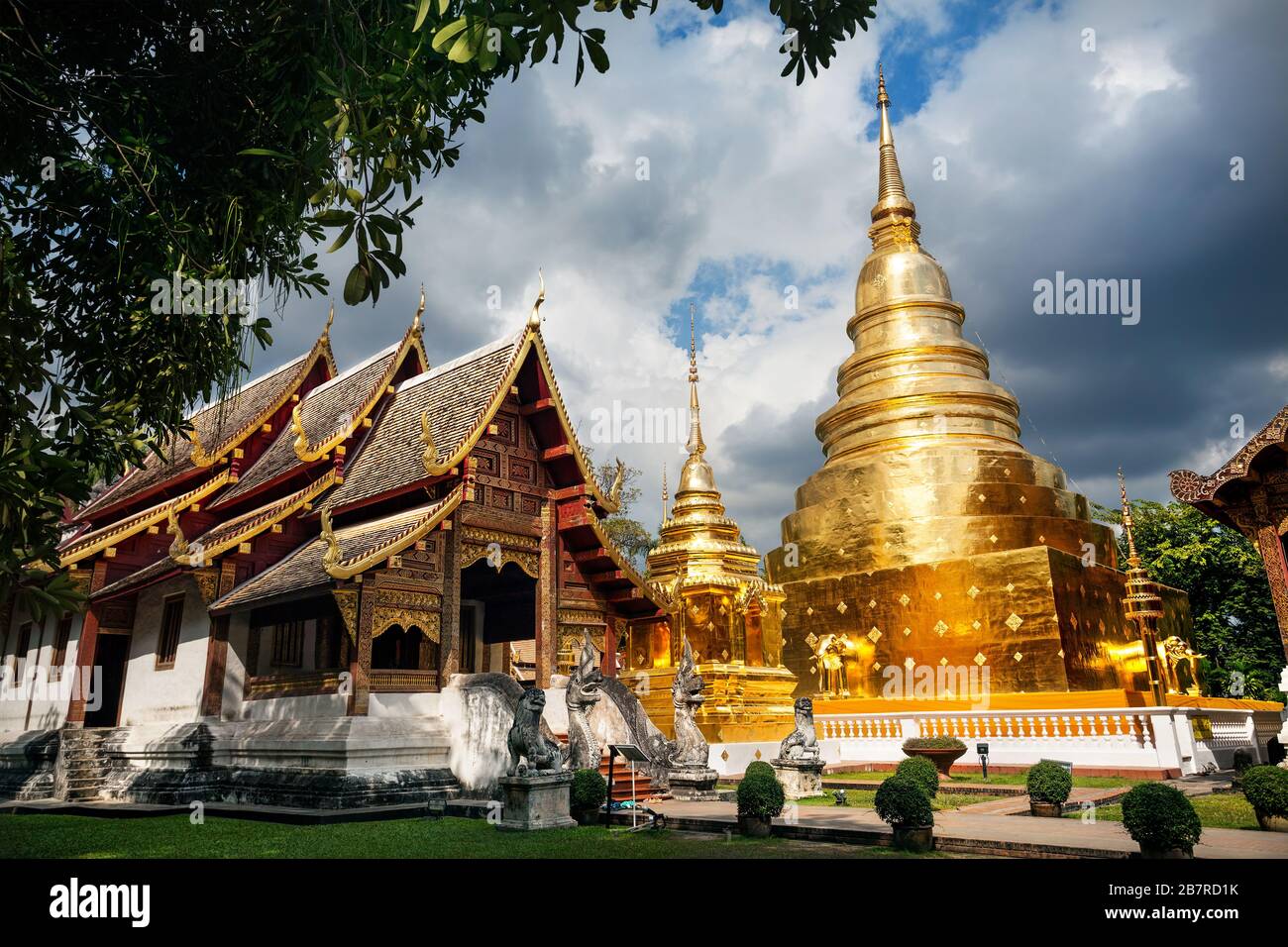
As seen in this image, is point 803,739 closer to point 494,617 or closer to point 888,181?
point 494,617

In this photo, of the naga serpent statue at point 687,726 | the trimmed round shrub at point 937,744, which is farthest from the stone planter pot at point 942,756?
the naga serpent statue at point 687,726

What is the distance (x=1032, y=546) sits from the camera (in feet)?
68.5

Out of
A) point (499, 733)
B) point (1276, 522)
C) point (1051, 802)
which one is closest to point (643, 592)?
point (499, 733)

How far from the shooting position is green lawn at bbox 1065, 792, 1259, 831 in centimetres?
945

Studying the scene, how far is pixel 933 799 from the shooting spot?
11.8 m

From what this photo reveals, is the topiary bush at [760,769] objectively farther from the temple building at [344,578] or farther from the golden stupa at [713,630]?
the golden stupa at [713,630]

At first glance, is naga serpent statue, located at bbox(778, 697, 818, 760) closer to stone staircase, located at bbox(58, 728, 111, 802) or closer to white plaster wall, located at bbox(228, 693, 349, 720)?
white plaster wall, located at bbox(228, 693, 349, 720)

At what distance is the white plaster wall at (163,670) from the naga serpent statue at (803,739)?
28.8 ft

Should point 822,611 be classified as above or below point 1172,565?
below

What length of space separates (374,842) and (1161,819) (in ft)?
21.7

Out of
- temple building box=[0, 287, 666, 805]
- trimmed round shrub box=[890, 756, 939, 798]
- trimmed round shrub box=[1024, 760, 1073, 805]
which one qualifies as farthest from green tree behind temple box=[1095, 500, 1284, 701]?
temple building box=[0, 287, 666, 805]

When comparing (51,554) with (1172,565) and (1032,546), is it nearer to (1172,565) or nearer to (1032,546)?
(1032,546)

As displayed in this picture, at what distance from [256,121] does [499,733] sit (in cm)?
758

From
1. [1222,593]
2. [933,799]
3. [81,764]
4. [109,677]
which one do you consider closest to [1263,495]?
[933,799]
